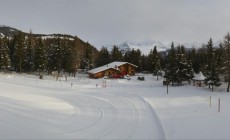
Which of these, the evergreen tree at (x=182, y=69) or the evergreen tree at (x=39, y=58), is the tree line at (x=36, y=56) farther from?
the evergreen tree at (x=182, y=69)

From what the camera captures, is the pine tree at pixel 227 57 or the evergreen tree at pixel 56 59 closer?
the pine tree at pixel 227 57

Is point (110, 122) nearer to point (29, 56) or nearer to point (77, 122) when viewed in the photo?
point (77, 122)

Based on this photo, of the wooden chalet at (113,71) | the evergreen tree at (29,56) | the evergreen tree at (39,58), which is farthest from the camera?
the wooden chalet at (113,71)

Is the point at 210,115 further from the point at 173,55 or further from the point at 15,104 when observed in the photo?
the point at 173,55

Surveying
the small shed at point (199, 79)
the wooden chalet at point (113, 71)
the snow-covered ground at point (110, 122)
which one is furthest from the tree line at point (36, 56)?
the snow-covered ground at point (110, 122)

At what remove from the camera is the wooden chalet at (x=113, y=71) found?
8081 cm

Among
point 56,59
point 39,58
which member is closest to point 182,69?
point 56,59

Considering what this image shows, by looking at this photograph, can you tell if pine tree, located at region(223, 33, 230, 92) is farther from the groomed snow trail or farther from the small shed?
the groomed snow trail

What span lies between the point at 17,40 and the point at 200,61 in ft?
200

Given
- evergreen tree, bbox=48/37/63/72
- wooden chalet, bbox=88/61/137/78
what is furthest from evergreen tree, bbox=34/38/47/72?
wooden chalet, bbox=88/61/137/78

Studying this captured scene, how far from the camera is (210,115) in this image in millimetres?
24891

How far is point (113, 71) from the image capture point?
84.0 m

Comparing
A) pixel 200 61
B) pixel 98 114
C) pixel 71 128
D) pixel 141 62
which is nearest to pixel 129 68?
pixel 141 62

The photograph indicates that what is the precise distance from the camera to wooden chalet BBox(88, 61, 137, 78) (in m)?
80.8
